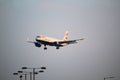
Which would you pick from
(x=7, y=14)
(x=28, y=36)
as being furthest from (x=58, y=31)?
(x=7, y=14)

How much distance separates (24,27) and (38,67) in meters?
1.07

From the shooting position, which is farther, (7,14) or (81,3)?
(81,3)

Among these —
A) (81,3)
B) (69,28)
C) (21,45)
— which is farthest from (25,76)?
(81,3)

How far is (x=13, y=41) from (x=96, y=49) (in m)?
2.24

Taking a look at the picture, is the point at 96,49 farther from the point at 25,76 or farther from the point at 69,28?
the point at 25,76

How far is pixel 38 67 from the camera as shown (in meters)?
6.74

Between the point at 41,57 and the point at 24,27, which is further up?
the point at 24,27

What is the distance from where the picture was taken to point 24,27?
22.1ft

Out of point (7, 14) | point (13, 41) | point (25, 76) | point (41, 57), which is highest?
point (7, 14)

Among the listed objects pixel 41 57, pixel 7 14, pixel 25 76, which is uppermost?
pixel 7 14

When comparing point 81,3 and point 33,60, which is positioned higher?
point 81,3

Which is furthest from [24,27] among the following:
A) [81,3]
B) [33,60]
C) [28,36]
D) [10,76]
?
[81,3]

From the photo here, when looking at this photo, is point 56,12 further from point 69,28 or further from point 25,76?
point 25,76

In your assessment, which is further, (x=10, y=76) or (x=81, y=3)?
(x=81, y=3)
